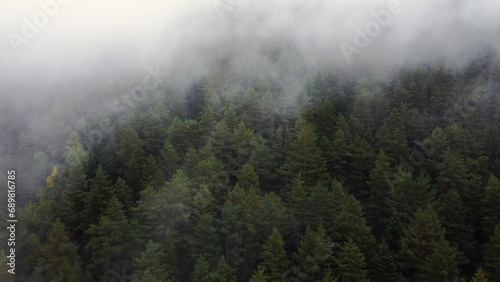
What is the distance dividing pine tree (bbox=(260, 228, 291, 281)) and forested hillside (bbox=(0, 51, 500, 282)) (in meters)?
0.12

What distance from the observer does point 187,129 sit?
5425 centimetres

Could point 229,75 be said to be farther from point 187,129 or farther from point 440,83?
point 440,83

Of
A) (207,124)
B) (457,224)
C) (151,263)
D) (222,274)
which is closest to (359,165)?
(457,224)

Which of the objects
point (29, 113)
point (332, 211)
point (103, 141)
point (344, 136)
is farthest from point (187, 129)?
point (29, 113)

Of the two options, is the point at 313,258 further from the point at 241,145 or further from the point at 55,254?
the point at 55,254

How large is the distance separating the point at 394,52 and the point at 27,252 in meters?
76.7

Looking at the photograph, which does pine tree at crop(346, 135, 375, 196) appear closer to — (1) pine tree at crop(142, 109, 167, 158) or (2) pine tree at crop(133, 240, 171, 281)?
(2) pine tree at crop(133, 240, 171, 281)

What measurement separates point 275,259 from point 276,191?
14408 millimetres

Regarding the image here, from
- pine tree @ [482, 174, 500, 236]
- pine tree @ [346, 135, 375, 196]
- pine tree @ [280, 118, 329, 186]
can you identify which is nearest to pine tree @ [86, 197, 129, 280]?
pine tree @ [280, 118, 329, 186]

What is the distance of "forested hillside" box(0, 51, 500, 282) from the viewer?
113 feet

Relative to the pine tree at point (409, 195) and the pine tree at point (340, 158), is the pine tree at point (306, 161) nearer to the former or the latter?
the pine tree at point (340, 158)

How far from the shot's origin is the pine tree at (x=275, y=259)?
33969 mm

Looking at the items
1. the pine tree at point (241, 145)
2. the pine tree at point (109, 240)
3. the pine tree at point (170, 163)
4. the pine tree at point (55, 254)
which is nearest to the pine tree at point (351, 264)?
the pine tree at point (241, 145)

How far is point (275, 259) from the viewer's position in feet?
111
